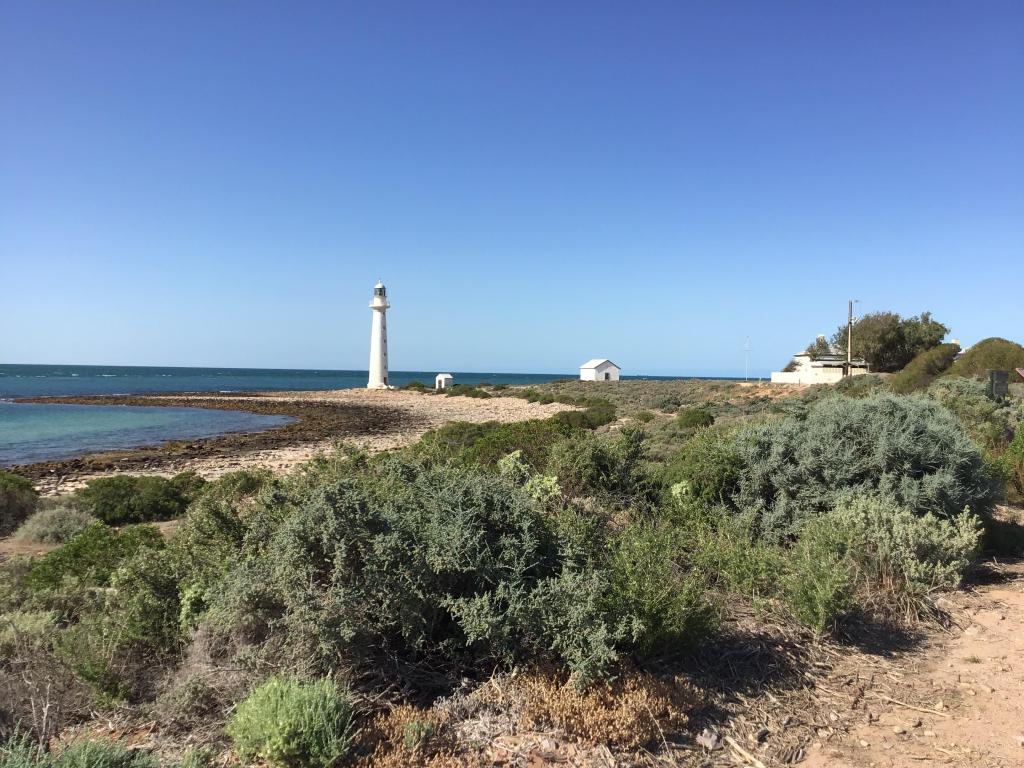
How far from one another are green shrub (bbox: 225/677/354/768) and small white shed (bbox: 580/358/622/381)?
58987mm

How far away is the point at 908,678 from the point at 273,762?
3938mm

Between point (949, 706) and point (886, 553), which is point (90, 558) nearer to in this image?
point (949, 706)

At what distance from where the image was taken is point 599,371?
62000mm

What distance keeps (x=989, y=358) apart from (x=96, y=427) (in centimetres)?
4137

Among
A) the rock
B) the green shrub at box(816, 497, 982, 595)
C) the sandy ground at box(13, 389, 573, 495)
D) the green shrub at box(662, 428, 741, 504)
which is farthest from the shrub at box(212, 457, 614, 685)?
the sandy ground at box(13, 389, 573, 495)

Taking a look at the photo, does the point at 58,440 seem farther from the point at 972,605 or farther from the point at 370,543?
the point at 972,605

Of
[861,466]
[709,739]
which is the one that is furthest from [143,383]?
[709,739]

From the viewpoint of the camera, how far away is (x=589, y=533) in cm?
493

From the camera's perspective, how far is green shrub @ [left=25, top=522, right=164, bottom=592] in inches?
220

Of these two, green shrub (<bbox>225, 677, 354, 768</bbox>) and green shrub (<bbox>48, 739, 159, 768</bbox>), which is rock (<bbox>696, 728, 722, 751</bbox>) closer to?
green shrub (<bbox>225, 677, 354, 768</bbox>)

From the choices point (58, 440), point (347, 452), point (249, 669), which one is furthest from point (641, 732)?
point (58, 440)

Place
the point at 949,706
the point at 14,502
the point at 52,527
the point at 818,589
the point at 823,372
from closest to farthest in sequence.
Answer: the point at 949,706, the point at 818,589, the point at 52,527, the point at 14,502, the point at 823,372

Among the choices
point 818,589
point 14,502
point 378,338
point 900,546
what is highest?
point 378,338

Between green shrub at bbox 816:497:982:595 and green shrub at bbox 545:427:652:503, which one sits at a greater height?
green shrub at bbox 545:427:652:503
